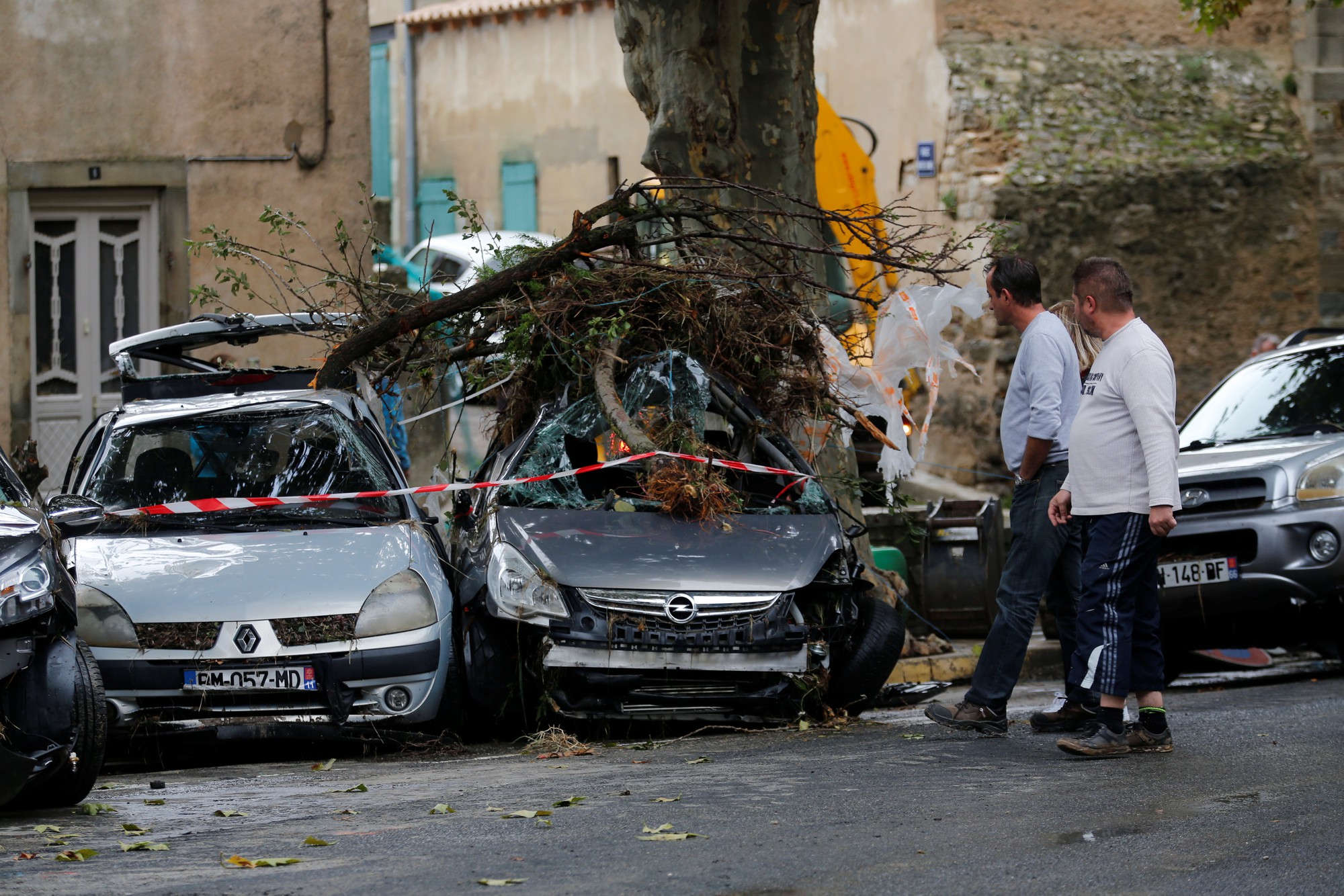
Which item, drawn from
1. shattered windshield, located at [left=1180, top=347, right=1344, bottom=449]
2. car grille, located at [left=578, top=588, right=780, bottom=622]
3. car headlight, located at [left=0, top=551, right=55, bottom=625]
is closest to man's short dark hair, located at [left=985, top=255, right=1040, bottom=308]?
car grille, located at [left=578, top=588, right=780, bottom=622]

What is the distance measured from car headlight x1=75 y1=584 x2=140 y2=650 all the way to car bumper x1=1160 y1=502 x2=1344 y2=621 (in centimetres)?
554

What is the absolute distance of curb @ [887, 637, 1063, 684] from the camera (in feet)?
32.8

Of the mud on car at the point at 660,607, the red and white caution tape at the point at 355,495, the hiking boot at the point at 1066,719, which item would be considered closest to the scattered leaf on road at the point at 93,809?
the mud on car at the point at 660,607

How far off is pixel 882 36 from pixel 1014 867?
1606cm

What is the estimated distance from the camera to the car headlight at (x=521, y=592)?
279 inches

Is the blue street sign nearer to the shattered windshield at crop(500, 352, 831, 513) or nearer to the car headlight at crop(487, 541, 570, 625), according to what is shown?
the shattered windshield at crop(500, 352, 831, 513)

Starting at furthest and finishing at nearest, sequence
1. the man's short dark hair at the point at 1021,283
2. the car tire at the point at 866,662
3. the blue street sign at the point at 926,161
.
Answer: the blue street sign at the point at 926,161, the car tire at the point at 866,662, the man's short dark hair at the point at 1021,283

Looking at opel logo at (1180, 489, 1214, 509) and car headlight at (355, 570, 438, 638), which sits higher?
opel logo at (1180, 489, 1214, 509)

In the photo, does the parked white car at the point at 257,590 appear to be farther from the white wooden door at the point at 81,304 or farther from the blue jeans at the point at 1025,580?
the white wooden door at the point at 81,304

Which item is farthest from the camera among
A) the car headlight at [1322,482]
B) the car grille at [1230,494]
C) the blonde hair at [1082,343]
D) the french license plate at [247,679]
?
the car grille at [1230,494]

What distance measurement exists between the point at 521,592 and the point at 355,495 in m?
1.17

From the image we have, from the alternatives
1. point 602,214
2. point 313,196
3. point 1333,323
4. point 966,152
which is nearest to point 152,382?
point 602,214

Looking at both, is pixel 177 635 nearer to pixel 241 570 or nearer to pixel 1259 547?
pixel 241 570

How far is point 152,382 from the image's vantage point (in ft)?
30.4
